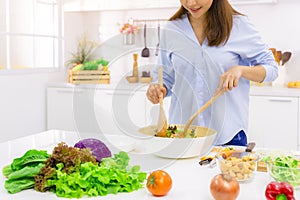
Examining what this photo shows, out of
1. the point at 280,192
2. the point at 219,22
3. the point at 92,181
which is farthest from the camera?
the point at 219,22

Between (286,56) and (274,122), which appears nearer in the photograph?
(274,122)

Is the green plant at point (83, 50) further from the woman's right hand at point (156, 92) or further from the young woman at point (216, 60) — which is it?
the woman's right hand at point (156, 92)

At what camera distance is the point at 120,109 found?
340 centimetres

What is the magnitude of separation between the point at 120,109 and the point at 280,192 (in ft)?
7.88

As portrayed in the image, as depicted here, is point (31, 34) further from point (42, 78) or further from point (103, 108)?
point (103, 108)

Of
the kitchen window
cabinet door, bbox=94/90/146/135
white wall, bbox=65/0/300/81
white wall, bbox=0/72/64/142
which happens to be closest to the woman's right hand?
cabinet door, bbox=94/90/146/135

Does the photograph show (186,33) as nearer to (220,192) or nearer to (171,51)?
(171,51)

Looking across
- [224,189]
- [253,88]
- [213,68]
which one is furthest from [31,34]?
[224,189]

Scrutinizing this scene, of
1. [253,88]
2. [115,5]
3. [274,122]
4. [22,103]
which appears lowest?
[274,122]

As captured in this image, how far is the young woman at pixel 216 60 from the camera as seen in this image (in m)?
1.90

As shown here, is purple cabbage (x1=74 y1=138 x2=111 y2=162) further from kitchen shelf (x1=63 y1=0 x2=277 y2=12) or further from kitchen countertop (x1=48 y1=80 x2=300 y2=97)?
kitchen shelf (x1=63 y1=0 x2=277 y2=12)

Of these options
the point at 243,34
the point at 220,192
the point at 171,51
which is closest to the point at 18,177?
the point at 220,192

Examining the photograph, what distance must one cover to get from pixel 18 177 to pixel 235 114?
105 cm

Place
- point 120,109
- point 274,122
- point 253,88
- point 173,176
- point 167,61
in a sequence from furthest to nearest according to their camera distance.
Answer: point 120,109 → point 253,88 → point 274,122 → point 167,61 → point 173,176
